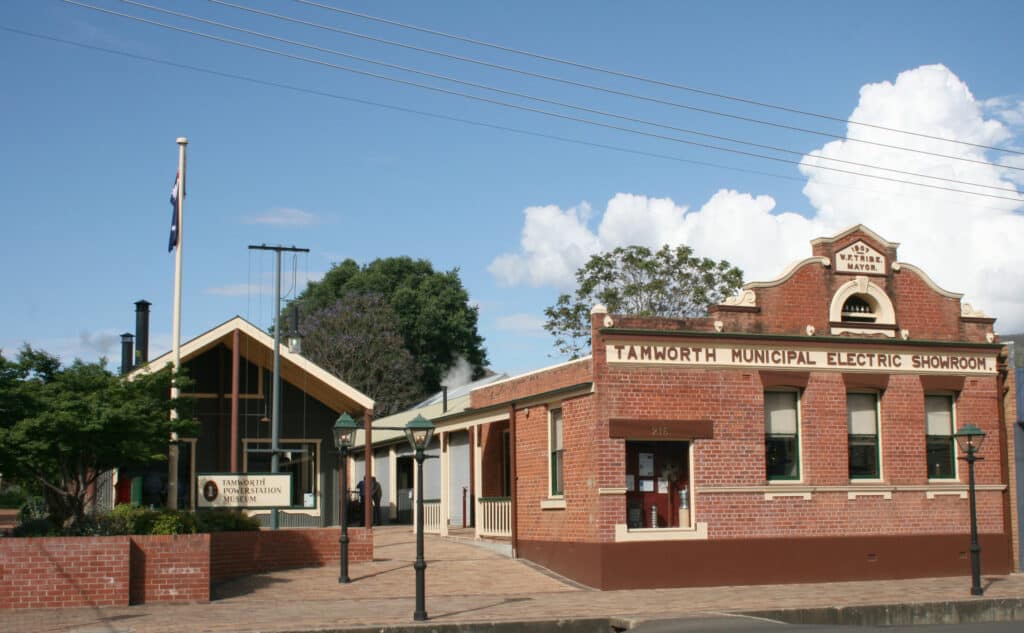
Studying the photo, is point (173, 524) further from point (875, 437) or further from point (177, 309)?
point (875, 437)

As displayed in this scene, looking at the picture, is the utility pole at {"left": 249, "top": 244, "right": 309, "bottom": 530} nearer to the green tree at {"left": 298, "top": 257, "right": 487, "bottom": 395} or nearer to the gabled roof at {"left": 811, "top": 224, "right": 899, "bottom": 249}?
the gabled roof at {"left": 811, "top": 224, "right": 899, "bottom": 249}

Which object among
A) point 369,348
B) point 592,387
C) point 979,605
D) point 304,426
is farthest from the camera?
point 369,348

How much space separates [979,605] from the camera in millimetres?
18469

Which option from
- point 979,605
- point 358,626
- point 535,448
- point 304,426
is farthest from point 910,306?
point 304,426

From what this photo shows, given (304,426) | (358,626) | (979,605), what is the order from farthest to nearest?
1. (304,426)
2. (979,605)
3. (358,626)

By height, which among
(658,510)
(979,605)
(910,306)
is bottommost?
(979,605)

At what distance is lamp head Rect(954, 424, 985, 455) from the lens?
66.1ft

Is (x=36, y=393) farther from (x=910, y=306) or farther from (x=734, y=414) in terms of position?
(x=910, y=306)

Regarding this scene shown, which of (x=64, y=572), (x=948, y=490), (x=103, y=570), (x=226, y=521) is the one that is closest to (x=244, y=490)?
(x=226, y=521)

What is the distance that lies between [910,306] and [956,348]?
1.36m

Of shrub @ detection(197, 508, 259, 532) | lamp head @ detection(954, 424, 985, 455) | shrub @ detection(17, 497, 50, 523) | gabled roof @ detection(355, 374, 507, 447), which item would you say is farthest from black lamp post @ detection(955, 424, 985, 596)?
shrub @ detection(17, 497, 50, 523)

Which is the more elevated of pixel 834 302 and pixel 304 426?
pixel 834 302

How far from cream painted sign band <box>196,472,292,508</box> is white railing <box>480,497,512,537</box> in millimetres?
5310

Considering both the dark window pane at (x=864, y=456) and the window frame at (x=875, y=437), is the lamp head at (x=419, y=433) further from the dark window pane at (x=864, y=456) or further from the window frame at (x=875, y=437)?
the dark window pane at (x=864, y=456)
